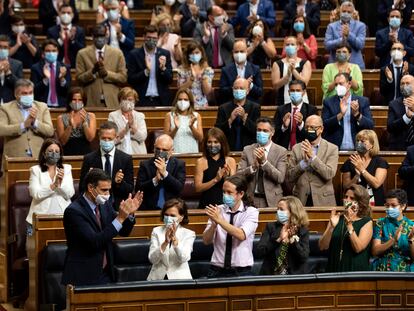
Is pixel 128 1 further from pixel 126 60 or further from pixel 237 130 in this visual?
pixel 237 130

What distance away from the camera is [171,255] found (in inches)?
367

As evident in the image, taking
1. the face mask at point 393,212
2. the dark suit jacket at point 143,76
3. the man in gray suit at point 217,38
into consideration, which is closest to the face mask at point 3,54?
the dark suit jacket at point 143,76

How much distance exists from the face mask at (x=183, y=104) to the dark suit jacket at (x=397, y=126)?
173 cm

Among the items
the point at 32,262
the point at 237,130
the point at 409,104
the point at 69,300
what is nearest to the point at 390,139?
the point at 409,104

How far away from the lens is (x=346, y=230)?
9.40 meters

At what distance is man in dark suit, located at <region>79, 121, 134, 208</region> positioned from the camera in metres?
10.6

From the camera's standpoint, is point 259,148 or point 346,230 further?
point 259,148

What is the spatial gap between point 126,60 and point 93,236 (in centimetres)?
445

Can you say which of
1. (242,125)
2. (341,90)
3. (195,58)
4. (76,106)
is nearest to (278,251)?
(242,125)

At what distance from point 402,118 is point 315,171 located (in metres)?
1.39

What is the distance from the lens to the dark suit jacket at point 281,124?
38.0 ft

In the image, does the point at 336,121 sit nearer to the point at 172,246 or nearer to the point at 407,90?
the point at 407,90

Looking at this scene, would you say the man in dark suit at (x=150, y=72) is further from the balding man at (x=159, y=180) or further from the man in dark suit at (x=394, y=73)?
the balding man at (x=159, y=180)

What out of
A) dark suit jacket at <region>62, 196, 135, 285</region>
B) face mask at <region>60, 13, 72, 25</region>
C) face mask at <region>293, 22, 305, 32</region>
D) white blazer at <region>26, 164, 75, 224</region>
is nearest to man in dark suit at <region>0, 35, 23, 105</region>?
face mask at <region>60, 13, 72, 25</region>
